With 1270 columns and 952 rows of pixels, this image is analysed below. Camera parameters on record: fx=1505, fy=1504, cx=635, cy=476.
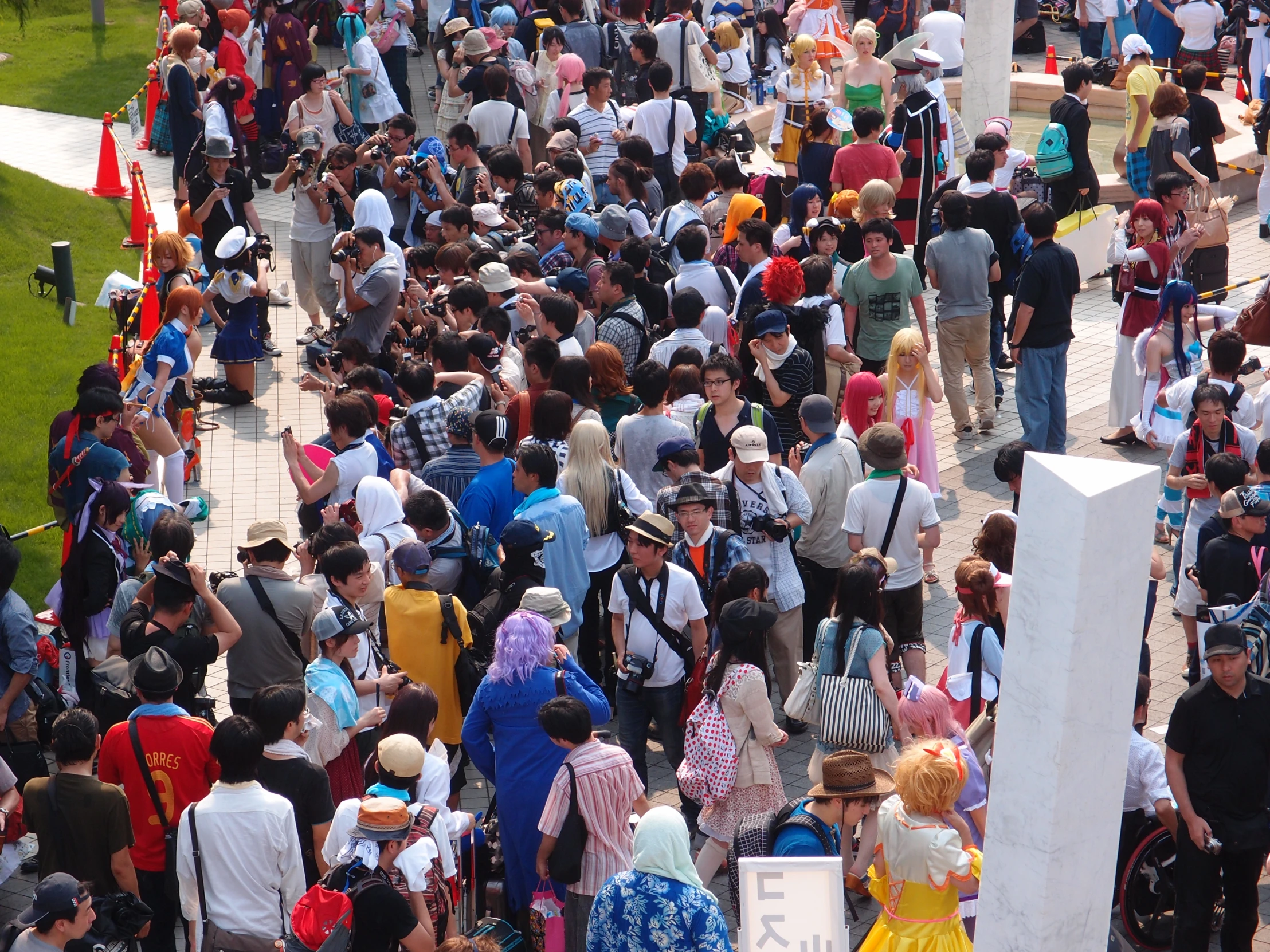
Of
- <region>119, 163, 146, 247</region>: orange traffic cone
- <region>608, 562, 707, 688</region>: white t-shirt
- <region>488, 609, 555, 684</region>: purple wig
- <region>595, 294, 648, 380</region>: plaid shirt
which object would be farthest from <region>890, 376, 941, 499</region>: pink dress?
<region>119, 163, 146, 247</region>: orange traffic cone

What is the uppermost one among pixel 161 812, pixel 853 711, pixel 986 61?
pixel 986 61

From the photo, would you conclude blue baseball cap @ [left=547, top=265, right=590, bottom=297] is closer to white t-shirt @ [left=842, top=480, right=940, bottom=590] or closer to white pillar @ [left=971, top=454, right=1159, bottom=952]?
white t-shirt @ [left=842, top=480, right=940, bottom=590]

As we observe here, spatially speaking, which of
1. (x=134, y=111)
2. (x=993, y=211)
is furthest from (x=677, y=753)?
(x=134, y=111)

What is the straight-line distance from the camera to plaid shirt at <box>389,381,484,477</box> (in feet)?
27.7

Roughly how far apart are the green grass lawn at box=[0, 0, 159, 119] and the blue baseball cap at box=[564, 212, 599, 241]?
1152 centimetres

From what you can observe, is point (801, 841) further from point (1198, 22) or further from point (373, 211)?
point (1198, 22)

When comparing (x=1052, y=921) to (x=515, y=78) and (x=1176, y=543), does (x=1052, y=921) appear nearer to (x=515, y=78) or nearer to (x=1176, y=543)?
(x=1176, y=543)

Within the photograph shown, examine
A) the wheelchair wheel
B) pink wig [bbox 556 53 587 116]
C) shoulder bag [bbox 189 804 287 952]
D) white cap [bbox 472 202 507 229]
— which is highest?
pink wig [bbox 556 53 587 116]

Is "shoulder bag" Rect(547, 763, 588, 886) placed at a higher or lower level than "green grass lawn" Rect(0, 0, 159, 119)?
lower

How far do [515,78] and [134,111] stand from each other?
21.8 ft

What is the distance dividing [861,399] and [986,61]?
10227 millimetres

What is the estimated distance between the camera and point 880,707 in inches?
263

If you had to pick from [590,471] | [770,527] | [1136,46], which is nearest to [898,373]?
[770,527]

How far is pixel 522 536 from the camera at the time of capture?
704 cm
